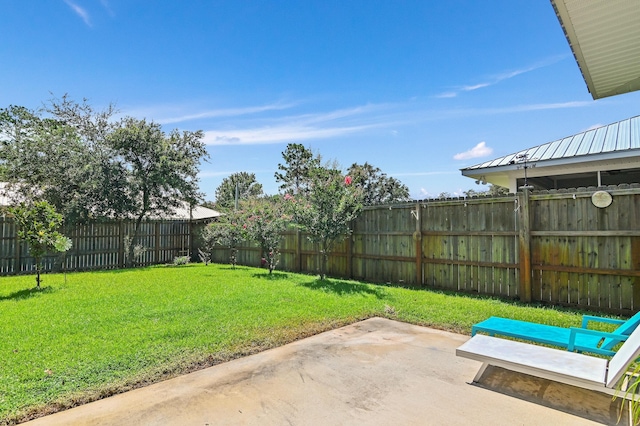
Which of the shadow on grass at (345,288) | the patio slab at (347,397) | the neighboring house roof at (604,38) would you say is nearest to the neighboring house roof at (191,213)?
the shadow on grass at (345,288)

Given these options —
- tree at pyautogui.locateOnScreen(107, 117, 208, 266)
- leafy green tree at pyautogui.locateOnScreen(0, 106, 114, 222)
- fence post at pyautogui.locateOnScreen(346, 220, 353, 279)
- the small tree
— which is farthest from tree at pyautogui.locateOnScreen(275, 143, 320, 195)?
Answer: the small tree


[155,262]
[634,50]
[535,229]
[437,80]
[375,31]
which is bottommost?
[155,262]

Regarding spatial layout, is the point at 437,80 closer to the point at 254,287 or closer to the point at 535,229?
the point at 535,229

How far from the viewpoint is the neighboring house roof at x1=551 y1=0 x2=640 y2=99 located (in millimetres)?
2777

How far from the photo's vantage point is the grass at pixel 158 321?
10.2 feet

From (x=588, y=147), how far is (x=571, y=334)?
24.4 feet

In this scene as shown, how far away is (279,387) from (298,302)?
10.7ft

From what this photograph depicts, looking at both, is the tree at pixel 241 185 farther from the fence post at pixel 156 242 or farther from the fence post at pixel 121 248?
the fence post at pixel 121 248

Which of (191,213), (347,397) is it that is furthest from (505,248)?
(191,213)

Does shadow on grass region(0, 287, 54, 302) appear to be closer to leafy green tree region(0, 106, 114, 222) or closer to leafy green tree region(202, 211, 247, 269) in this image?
leafy green tree region(0, 106, 114, 222)

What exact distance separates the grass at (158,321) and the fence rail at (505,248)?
2.03 ft

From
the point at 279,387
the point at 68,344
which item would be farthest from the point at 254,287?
the point at 279,387

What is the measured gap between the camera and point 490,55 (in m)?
9.70

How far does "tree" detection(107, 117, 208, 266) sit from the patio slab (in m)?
11.5
